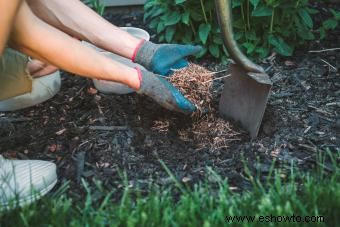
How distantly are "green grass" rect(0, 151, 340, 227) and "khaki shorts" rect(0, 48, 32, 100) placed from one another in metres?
0.52

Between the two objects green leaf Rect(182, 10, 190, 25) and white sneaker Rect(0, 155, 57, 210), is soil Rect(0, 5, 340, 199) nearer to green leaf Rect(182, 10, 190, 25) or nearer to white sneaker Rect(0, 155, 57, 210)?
white sneaker Rect(0, 155, 57, 210)

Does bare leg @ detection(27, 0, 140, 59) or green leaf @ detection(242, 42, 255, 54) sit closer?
bare leg @ detection(27, 0, 140, 59)

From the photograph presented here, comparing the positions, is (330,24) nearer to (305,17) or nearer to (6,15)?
(305,17)

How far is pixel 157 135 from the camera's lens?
2287 millimetres

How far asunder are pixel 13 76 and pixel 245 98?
0.86 metres

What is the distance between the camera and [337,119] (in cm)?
233

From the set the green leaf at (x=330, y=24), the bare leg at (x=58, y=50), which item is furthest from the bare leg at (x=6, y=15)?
the green leaf at (x=330, y=24)

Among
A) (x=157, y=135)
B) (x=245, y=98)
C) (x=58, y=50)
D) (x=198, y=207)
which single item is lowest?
(x=198, y=207)

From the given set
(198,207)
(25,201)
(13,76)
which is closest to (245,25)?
(13,76)

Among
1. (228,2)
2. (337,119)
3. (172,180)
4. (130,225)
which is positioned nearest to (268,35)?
(337,119)

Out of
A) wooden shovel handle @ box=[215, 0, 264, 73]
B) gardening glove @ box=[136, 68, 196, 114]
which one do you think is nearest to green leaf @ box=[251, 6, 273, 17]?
wooden shovel handle @ box=[215, 0, 264, 73]

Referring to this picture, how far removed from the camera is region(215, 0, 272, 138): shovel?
207 cm

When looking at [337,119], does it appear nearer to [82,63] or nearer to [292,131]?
[292,131]

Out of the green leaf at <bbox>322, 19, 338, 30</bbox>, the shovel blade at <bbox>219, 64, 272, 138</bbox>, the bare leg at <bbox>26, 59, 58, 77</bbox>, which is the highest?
the green leaf at <bbox>322, 19, 338, 30</bbox>
